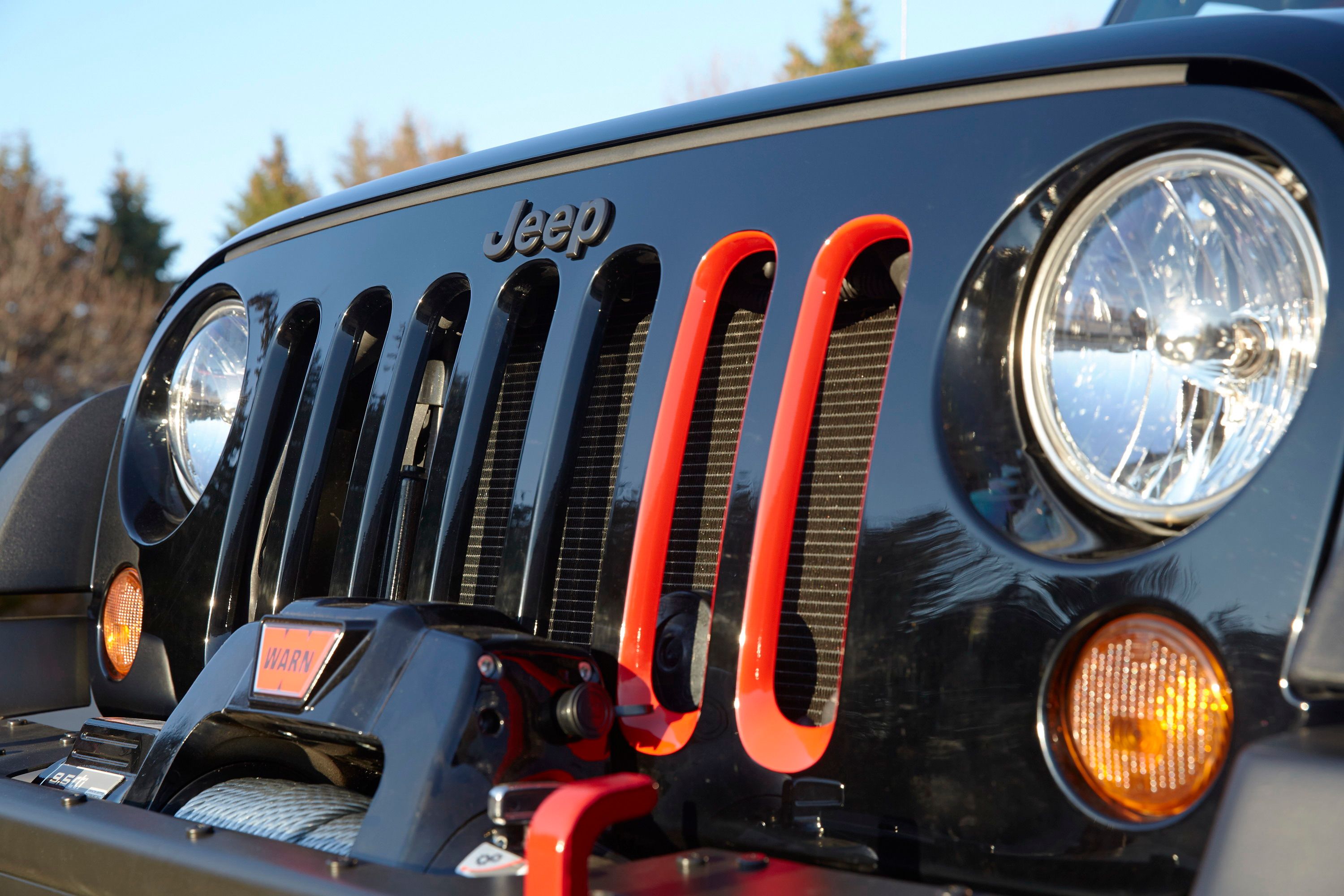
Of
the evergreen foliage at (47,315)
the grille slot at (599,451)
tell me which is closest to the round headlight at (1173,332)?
the grille slot at (599,451)

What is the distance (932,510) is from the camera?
124 cm

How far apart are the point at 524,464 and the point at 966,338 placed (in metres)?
0.67

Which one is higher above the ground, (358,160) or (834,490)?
(358,160)

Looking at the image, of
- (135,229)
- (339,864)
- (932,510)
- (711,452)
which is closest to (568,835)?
(339,864)

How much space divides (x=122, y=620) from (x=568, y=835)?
5.19ft

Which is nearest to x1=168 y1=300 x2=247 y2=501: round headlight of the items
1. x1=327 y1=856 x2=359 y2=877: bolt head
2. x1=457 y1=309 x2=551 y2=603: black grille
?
x1=457 y1=309 x2=551 y2=603: black grille

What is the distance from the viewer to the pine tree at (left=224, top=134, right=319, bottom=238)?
46219mm

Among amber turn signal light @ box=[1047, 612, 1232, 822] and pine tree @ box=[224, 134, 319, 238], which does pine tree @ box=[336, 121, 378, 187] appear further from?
amber turn signal light @ box=[1047, 612, 1232, 822]

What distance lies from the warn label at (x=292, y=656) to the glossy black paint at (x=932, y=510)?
0.48 ft

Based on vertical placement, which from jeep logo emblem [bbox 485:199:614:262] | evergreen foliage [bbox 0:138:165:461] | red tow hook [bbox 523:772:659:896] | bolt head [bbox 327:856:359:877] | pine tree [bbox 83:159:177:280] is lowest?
bolt head [bbox 327:856:359:877]

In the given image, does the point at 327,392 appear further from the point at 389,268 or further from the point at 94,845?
the point at 94,845

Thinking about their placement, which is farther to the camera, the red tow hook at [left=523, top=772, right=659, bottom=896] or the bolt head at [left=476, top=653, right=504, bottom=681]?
the bolt head at [left=476, top=653, right=504, bottom=681]

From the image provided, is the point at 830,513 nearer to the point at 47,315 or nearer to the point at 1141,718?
the point at 1141,718

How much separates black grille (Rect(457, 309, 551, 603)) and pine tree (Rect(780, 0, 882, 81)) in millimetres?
36055
